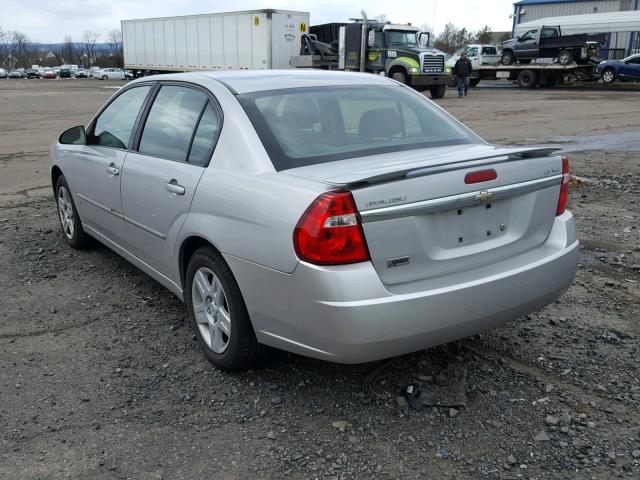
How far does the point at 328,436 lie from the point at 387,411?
0.35 meters

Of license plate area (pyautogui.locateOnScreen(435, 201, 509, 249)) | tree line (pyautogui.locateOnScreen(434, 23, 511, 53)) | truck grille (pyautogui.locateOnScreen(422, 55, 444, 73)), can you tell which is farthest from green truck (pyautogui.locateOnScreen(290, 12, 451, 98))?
tree line (pyautogui.locateOnScreen(434, 23, 511, 53))

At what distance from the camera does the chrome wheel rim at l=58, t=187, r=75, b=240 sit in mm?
5648

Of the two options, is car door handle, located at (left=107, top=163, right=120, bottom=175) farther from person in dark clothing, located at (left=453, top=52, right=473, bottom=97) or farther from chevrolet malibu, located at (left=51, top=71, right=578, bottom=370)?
person in dark clothing, located at (left=453, top=52, right=473, bottom=97)

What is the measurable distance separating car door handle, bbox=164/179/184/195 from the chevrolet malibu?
0.04 feet

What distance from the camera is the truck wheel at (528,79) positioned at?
34.2 meters

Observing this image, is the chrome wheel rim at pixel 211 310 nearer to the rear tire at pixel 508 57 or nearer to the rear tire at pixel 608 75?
the rear tire at pixel 608 75

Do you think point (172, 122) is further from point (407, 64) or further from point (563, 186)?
point (407, 64)

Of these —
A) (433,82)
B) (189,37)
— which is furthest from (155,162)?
(189,37)

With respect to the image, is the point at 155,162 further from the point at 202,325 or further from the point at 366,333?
the point at 366,333

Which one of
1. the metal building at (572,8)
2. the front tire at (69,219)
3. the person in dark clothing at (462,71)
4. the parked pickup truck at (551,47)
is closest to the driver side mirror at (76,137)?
the front tire at (69,219)

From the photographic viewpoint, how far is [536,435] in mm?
2900

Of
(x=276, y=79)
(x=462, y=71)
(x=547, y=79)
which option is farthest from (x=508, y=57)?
(x=276, y=79)

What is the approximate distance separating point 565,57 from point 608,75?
279 cm

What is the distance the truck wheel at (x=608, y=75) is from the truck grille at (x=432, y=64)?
12.3m
